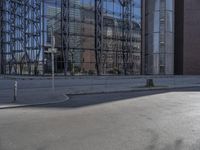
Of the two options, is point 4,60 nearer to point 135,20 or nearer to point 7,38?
point 7,38

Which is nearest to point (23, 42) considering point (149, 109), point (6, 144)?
point (149, 109)

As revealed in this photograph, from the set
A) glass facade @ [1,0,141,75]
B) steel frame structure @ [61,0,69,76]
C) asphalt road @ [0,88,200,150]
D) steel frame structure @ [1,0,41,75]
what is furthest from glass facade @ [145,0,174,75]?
asphalt road @ [0,88,200,150]

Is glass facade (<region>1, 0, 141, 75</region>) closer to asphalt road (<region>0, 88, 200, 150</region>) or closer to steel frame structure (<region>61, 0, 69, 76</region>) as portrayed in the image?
steel frame structure (<region>61, 0, 69, 76</region>)

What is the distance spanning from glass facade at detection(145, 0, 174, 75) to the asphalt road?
1837 inches

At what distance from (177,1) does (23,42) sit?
26.1m

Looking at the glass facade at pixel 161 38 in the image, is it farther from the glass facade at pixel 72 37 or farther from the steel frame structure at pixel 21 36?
the steel frame structure at pixel 21 36

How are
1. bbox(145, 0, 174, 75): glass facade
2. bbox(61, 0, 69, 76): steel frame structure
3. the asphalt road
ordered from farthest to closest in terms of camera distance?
bbox(145, 0, 174, 75): glass facade, bbox(61, 0, 69, 76): steel frame structure, the asphalt road

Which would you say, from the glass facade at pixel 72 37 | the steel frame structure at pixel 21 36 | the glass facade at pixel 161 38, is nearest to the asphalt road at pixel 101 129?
the glass facade at pixel 72 37

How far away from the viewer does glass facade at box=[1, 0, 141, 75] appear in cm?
5088

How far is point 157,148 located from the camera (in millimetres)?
8820

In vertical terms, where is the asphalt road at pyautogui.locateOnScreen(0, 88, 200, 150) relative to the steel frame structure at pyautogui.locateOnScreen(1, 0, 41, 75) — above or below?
below

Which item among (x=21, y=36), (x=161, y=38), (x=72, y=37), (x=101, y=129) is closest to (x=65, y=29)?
(x=72, y=37)

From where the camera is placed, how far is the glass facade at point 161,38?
62.7 m

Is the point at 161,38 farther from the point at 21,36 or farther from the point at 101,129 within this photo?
the point at 101,129
